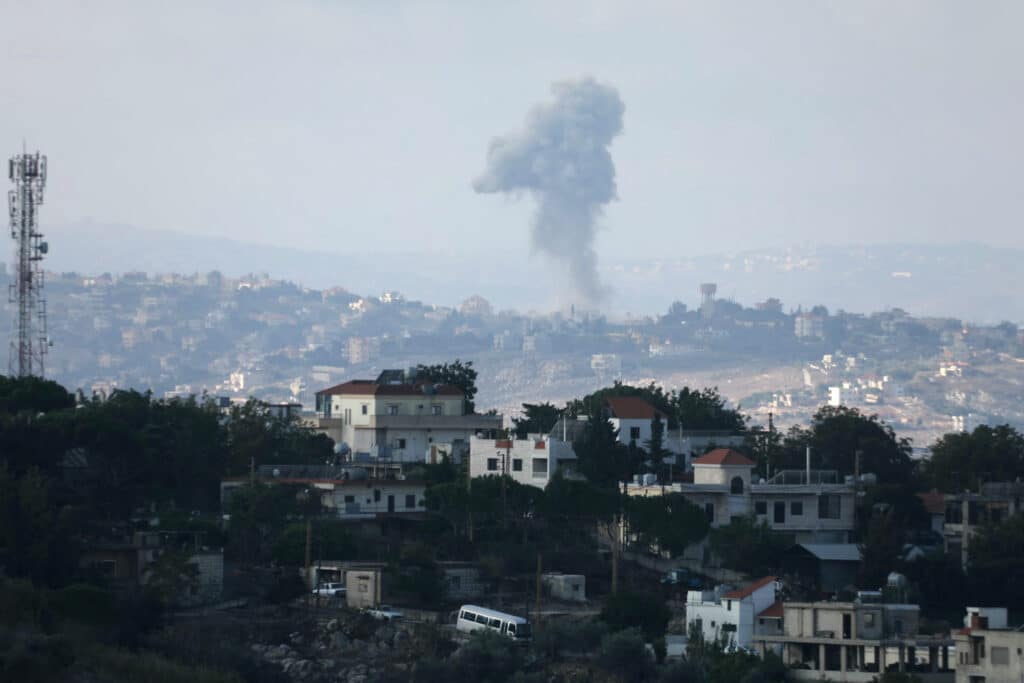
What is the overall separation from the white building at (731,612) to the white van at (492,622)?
289 cm

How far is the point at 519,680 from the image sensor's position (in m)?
34.0

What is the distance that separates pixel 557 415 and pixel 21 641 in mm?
29244

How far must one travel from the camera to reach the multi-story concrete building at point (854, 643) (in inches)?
1398

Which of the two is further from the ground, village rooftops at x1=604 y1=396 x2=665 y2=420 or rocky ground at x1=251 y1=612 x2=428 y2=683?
village rooftops at x1=604 y1=396 x2=665 y2=420

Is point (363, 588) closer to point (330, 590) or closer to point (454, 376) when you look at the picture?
point (330, 590)

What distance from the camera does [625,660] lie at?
115 ft

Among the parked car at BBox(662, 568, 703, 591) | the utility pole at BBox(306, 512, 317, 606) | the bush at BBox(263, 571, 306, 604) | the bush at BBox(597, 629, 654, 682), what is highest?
the utility pole at BBox(306, 512, 317, 606)

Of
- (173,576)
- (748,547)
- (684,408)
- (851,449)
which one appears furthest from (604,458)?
(684,408)

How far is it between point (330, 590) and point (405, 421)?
1821cm

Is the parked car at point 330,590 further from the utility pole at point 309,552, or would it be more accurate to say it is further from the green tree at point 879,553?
the green tree at point 879,553

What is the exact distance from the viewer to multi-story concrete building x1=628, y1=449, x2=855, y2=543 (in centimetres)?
4659

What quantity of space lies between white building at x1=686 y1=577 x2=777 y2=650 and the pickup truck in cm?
487

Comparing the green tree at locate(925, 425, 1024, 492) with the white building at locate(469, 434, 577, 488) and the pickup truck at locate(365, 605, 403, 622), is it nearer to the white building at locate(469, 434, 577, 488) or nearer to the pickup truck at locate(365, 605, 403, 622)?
the white building at locate(469, 434, 577, 488)

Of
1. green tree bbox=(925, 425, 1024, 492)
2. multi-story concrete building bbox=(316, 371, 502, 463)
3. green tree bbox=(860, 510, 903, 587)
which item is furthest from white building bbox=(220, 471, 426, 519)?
green tree bbox=(925, 425, 1024, 492)
